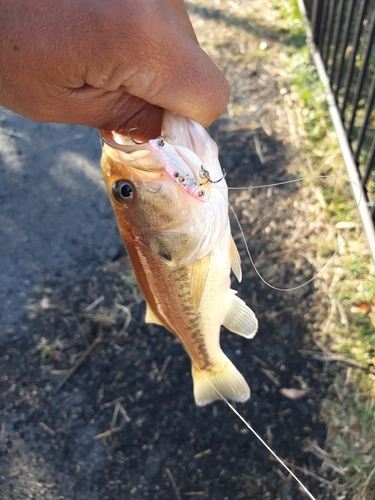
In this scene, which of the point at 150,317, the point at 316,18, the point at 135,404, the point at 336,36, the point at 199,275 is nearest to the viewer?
the point at 199,275

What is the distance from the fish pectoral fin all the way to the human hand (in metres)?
1.01

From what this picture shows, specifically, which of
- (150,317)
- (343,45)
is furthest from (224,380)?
(343,45)

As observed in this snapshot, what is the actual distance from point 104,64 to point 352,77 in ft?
12.1

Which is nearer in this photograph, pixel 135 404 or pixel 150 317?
pixel 150 317

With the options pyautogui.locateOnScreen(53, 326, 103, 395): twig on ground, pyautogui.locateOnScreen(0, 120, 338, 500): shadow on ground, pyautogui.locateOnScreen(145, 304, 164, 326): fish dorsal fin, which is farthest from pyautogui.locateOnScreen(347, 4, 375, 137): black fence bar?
pyautogui.locateOnScreen(53, 326, 103, 395): twig on ground

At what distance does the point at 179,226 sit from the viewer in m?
1.73

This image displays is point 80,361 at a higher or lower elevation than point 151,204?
lower

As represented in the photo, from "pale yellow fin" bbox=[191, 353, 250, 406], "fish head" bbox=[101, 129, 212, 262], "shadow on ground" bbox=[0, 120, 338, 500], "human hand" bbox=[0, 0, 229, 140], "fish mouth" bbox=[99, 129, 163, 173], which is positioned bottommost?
"shadow on ground" bbox=[0, 120, 338, 500]

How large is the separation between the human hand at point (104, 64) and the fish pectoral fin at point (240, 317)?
1007mm

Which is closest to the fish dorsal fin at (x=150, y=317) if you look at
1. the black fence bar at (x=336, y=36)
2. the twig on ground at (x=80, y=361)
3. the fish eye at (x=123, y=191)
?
the fish eye at (x=123, y=191)

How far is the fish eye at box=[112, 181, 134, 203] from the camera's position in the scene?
5.37ft

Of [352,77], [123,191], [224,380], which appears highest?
[123,191]

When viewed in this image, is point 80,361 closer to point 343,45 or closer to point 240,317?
point 240,317

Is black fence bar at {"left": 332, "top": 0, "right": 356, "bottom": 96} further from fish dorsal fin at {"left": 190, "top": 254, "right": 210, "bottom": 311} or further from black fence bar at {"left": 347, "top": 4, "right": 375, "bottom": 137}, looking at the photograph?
fish dorsal fin at {"left": 190, "top": 254, "right": 210, "bottom": 311}
